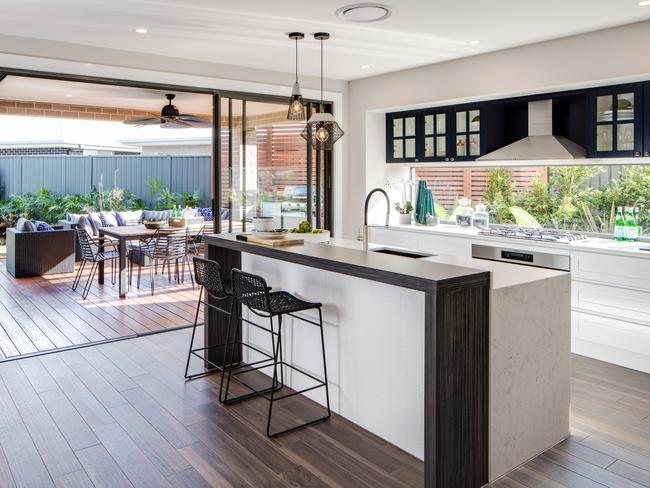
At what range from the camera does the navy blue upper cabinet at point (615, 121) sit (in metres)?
4.27

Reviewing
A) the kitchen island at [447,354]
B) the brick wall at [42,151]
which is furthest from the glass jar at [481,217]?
the brick wall at [42,151]

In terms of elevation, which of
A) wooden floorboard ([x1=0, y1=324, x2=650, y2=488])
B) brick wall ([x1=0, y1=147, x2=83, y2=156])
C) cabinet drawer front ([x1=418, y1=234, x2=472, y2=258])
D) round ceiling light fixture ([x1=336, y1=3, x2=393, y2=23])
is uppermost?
brick wall ([x1=0, y1=147, x2=83, y2=156])

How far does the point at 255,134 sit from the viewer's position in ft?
20.0

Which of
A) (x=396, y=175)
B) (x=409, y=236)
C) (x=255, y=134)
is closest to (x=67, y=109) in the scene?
(x=255, y=134)

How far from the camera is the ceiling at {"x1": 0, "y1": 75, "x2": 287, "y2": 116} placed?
20.6ft

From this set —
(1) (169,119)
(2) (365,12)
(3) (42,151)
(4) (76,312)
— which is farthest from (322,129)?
(3) (42,151)

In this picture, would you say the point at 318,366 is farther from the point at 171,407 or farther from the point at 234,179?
the point at 234,179

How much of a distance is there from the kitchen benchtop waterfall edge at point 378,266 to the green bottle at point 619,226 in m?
2.54

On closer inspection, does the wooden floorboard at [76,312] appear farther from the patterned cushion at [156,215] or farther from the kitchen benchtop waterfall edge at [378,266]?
the kitchen benchtop waterfall edge at [378,266]

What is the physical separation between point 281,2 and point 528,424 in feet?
9.76

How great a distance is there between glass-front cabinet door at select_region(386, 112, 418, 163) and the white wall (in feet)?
0.39

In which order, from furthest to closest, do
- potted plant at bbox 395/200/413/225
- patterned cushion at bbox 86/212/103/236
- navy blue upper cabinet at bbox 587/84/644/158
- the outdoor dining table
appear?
1. patterned cushion at bbox 86/212/103/236
2. the outdoor dining table
3. potted plant at bbox 395/200/413/225
4. navy blue upper cabinet at bbox 587/84/644/158

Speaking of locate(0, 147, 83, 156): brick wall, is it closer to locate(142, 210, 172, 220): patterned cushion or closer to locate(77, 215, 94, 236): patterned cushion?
locate(142, 210, 172, 220): patterned cushion

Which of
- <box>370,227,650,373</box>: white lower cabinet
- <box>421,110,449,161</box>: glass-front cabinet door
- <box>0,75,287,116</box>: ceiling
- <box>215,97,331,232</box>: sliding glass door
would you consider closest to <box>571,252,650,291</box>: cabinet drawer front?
<box>370,227,650,373</box>: white lower cabinet
